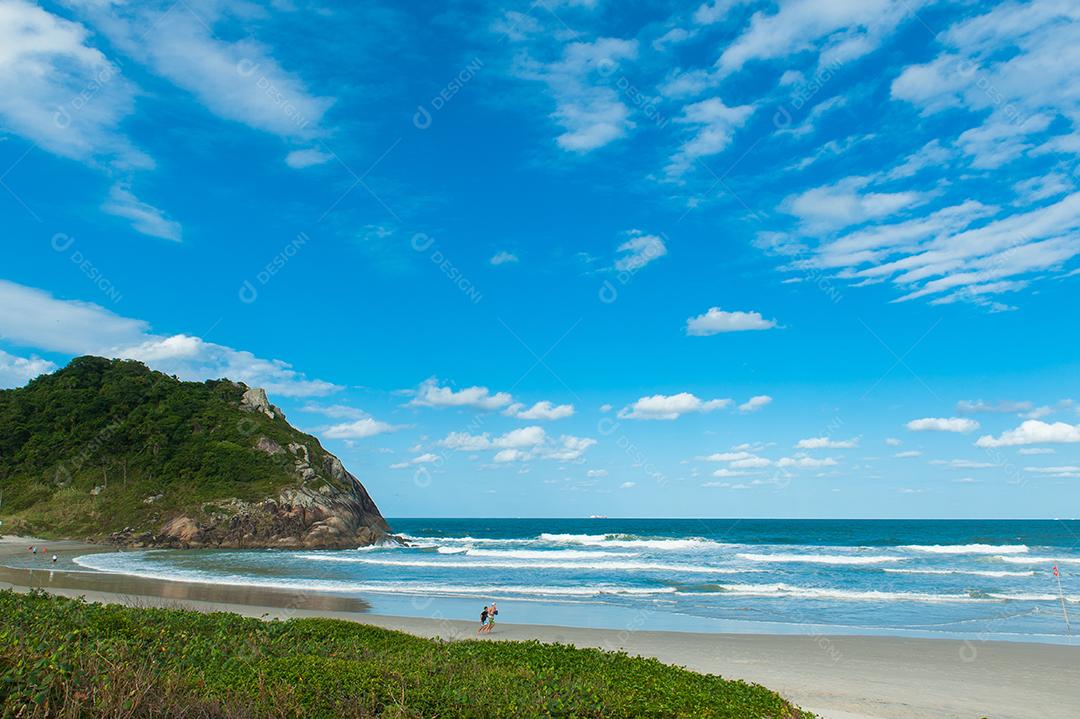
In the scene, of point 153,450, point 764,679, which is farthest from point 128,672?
point 153,450

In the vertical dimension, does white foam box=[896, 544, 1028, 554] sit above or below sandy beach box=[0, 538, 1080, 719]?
above

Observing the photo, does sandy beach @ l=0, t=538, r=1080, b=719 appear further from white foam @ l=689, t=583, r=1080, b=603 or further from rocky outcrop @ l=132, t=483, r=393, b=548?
rocky outcrop @ l=132, t=483, r=393, b=548

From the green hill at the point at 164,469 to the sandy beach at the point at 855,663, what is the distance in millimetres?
36719

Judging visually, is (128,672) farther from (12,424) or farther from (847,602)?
(12,424)

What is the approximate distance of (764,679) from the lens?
15.7 m

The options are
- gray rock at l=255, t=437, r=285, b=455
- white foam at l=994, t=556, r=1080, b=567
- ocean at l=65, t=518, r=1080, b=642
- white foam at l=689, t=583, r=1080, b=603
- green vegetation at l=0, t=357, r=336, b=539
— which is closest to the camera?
ocean at l=65, t=518, r=1080, b=642

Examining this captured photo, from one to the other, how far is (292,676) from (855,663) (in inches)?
625

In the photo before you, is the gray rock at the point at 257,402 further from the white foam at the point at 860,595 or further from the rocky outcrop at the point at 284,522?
the white foam at the point at 860,595

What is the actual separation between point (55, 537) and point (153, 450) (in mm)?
12973

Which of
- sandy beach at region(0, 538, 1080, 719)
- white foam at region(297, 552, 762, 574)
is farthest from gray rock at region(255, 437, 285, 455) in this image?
sandy beach at region(0, 538, 1080, 719)

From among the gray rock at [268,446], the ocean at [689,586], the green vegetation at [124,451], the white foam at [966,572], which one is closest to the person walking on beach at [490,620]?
the ocean at [689,586]

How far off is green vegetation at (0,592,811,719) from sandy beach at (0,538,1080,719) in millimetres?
4379

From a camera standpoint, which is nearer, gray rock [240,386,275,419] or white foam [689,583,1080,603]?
white foam [689,583,1080,603]

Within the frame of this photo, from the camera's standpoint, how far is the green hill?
62031mm
